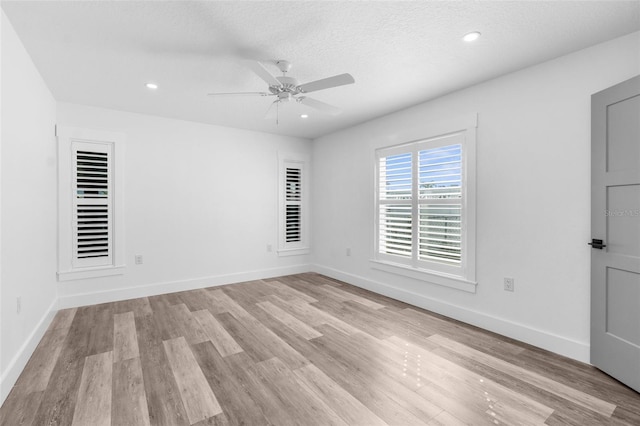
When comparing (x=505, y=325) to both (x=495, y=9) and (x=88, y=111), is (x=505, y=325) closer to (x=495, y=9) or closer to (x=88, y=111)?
(x=495, y=9)

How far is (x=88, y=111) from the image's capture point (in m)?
3.71

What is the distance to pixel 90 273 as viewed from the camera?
12.3ft

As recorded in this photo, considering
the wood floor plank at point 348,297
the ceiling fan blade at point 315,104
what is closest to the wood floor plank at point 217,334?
the wood floor plank at point 348,297

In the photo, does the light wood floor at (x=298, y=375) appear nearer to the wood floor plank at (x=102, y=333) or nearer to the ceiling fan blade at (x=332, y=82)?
the wood floor plank at (x=102, y=333)

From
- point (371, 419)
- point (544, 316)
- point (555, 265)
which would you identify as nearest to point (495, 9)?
point (555, 265)

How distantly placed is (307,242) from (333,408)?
152 inches

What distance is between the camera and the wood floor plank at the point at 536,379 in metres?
1.83

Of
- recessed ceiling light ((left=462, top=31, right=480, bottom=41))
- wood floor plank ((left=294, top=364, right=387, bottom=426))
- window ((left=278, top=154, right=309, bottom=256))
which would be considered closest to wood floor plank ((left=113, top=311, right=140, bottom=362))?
wood floor plank ((left=294, top=364, right=387, bottom=426))

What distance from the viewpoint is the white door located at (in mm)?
1993

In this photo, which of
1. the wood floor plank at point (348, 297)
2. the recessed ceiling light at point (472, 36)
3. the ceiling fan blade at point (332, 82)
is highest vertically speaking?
the recessed ceiling light at point (472, 36)

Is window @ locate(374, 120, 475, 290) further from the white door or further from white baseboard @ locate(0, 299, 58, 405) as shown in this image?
white baseboard @ locate(0, 299, 58, 405)

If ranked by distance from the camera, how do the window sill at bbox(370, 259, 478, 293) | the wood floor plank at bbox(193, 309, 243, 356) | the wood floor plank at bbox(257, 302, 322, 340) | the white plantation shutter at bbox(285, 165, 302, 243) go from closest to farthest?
the wood floor plank at bbox(193, 309, 243, 356) < the wood floor plank at bbox(257, 302, 322, 340) < the window sill at bbox(370, 259, 478, 293) < the white plantation shutter at bbox(285, 165, 302, 243)

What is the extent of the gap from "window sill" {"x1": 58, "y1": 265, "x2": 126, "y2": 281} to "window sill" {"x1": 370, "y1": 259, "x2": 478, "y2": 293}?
11.4 feet

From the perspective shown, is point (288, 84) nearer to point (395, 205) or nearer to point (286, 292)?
point (395, 205)
